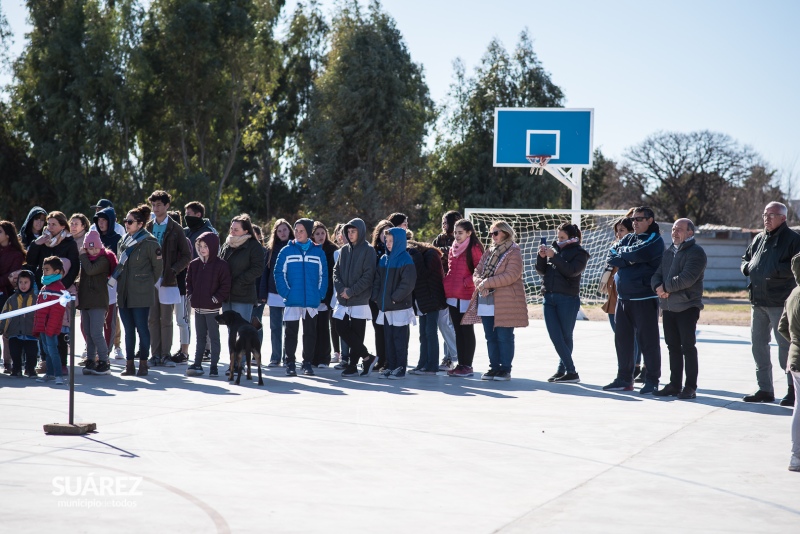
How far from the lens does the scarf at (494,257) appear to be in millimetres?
11859

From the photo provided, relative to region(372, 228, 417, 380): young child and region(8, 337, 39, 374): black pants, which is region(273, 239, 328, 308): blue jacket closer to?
region(372, 228, 417, 380): young child

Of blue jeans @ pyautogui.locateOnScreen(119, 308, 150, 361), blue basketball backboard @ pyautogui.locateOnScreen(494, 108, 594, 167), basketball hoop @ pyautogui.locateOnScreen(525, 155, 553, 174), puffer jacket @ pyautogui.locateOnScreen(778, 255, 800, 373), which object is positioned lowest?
blue jeans @ pyautogui.locateOnScreen(119, 308, 150, 361)

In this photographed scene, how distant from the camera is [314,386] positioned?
11203 mm

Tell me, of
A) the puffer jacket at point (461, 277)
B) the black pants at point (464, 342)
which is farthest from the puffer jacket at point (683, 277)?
the black pants at point (464, 342)

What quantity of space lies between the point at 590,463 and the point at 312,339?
5.71 m

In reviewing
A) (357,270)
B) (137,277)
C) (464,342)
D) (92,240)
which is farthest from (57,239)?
(464,342)

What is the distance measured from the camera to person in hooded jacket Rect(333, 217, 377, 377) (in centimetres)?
1209

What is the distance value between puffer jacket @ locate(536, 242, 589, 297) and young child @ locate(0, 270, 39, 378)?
5.97 m

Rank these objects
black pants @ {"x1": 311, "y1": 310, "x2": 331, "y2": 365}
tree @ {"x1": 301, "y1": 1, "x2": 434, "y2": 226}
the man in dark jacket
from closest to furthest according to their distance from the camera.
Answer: the man in dark jacket < black pants @ {"x1": 311, "y1": 310, "x2": 331, "y2": 365} < tree @ {"x1": 301, "y1": 1, "x2": 434, "y2": 226}

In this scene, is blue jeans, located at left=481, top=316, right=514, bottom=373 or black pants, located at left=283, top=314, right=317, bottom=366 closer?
blue jeans, located at left=481, top=316, right=514, bottom=373

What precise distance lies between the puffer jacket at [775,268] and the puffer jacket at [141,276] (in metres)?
6.73

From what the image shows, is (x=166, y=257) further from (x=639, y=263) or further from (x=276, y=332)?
(x=639, y=263)

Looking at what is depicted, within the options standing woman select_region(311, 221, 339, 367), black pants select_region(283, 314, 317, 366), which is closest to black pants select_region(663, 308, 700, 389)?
black pants select_region(283, 314, 317, 366)

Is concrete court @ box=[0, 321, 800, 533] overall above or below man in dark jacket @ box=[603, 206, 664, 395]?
below
